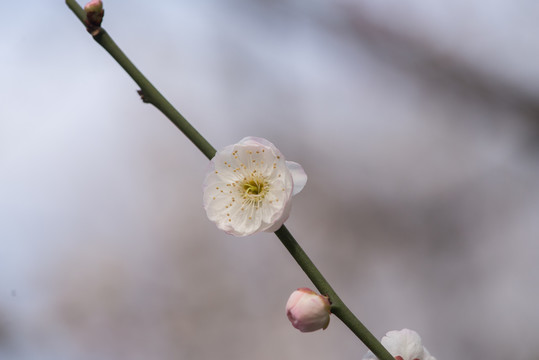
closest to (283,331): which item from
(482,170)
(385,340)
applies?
(482,170)

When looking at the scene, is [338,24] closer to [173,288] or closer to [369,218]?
[369,218]

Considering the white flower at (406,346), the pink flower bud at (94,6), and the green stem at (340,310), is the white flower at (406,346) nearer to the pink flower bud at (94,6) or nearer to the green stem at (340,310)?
the green stem at (340,310)

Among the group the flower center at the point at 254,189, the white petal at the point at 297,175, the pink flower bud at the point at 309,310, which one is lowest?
the pink flower bud at the point at 309,310

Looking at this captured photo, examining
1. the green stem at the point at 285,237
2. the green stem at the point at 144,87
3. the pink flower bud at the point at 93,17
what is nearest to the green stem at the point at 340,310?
the green stem at the point at 285,237

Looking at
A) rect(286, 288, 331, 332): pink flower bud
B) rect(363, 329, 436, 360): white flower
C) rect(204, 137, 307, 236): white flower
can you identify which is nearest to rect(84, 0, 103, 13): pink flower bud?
rect(204, 137, 307, 236): white flower

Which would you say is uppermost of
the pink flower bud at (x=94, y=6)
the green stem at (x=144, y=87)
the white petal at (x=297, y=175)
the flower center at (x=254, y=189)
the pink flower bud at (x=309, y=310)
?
the pink flower bud at (x=94, y=6)

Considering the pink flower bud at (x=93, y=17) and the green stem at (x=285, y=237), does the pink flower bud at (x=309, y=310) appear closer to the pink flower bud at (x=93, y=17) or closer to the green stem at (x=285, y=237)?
the green stem at (x=285, y=237)

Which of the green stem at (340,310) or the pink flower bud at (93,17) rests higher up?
the pink flower bud at (93,17)

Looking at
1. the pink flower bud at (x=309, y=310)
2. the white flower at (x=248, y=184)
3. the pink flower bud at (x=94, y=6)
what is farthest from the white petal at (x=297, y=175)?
the pink flower bud at (x=94, y=6)
